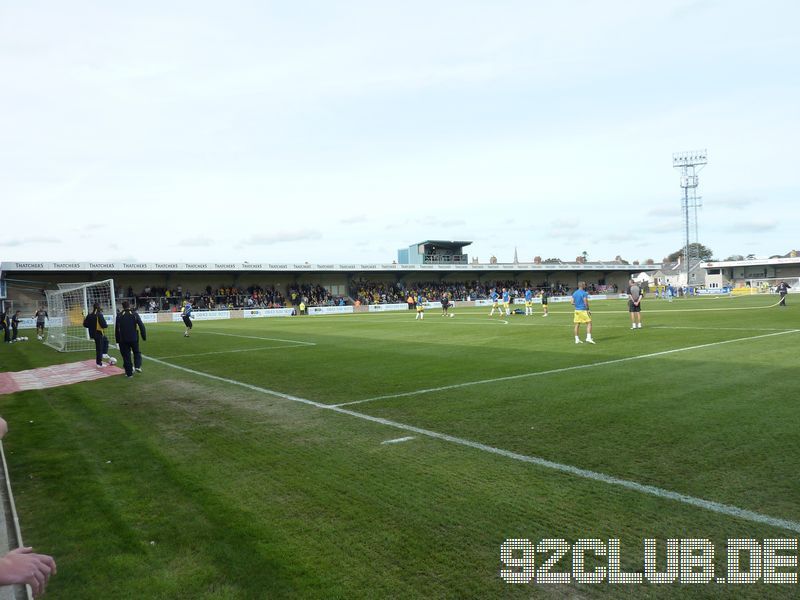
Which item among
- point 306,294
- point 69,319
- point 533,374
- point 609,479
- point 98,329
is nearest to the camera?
point 609,479

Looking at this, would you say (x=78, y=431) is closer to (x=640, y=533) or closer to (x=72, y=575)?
(x=72, y=575)

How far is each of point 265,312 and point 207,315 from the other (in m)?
5.66

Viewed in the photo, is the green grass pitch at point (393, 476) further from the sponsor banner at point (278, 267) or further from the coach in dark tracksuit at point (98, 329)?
the sponsor banner at point (278, 267)

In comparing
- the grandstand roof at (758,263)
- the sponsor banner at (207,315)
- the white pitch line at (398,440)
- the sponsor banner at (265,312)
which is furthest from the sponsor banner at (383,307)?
the grandstand roof at (758,263)

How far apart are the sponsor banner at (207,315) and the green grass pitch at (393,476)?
39771 millimetres

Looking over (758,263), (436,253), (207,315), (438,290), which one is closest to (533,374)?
(207,315)

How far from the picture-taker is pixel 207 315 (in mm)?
50531

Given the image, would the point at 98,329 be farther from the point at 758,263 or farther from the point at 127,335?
the point at 758,263

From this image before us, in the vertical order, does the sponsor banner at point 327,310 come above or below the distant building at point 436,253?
below

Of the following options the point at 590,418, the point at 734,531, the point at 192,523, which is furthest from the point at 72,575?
the point at 590,418

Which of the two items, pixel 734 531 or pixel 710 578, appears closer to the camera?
pixel 710 578

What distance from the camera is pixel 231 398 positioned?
10070 millimetres

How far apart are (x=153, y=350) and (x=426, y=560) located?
1947 centimetres

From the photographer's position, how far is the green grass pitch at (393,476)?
368 centimetres
